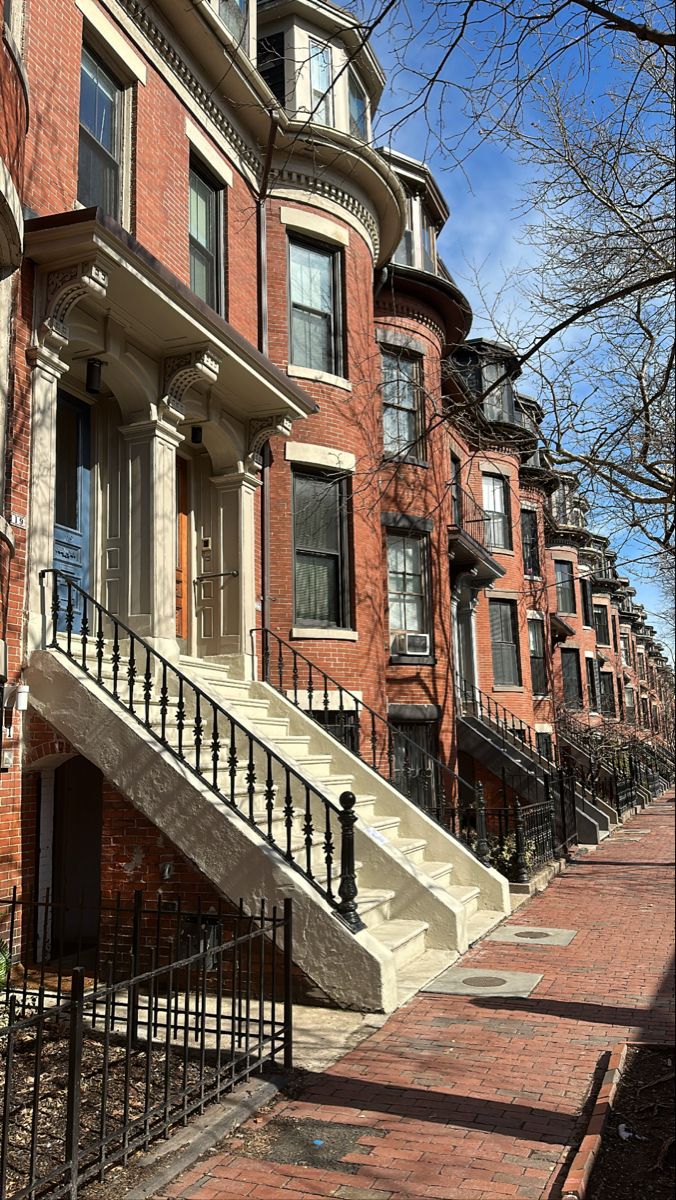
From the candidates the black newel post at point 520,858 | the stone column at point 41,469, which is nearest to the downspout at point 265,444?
the black newel post at point 520,858

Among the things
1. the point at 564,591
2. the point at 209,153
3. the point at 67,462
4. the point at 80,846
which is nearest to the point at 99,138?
the point at 209,153

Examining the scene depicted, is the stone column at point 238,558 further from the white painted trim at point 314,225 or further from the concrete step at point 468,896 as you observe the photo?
the white painted trim at point 314,225

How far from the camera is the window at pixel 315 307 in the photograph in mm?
14492

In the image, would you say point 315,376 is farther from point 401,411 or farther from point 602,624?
point 602,624

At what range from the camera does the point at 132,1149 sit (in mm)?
4430

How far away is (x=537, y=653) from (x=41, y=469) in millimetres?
24048

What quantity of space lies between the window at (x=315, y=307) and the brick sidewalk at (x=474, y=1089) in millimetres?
9235

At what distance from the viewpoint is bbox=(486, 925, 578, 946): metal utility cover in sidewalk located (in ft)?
30.4

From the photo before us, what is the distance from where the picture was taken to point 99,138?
413 inches

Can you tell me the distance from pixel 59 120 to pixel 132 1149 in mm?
8920

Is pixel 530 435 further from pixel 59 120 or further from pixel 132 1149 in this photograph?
pixel 132 1149

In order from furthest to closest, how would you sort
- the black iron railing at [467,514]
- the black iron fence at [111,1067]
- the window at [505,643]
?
the window at [505,643], the black iron railing at [467,514], the black iron fence at [111,1067]

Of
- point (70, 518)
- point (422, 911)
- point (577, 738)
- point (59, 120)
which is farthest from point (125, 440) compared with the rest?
point (577, 738)

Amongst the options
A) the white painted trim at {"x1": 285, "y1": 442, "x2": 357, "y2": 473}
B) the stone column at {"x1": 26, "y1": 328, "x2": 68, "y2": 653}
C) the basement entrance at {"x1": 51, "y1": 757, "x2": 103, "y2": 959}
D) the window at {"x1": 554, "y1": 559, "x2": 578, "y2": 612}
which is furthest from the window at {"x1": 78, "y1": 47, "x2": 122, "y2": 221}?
the window at {"x1": 554, "y1": 559, "x2": 578, "y2": 612}
